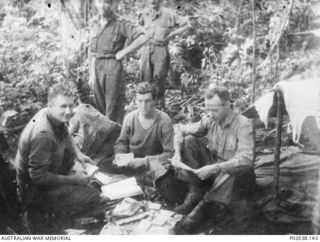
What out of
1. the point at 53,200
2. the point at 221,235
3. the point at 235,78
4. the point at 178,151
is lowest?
the point at 221,235

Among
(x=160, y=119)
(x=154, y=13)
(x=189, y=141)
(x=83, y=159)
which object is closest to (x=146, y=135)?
(x=160, y=119)

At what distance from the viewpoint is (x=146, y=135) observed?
359 centimetres

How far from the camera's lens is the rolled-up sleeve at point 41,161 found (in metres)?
3.05

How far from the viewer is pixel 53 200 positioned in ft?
10.5

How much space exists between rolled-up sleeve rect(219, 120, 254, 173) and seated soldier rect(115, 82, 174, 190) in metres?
0.53

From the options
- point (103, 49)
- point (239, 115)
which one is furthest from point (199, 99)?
point (103, 49)

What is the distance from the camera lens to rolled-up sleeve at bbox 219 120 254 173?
10.2ft

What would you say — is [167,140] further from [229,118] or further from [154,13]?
[154,13]

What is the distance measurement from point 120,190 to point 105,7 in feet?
5.40

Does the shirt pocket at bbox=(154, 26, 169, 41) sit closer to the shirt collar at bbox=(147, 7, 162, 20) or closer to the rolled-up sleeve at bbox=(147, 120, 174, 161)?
the shirt collar at bbox=(147, 7, 162, 20)

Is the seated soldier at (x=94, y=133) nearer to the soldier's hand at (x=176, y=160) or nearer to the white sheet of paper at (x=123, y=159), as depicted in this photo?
the white sheet of paper at (x=123, y=159)

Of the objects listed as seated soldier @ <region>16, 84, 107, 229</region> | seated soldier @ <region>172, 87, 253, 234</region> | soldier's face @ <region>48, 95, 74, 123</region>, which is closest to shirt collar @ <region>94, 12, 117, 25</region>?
seated soldier @ <region>16, 84, 107, 229</region>

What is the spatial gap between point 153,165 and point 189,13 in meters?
1.40

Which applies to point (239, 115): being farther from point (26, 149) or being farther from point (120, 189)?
point (26, 149)
